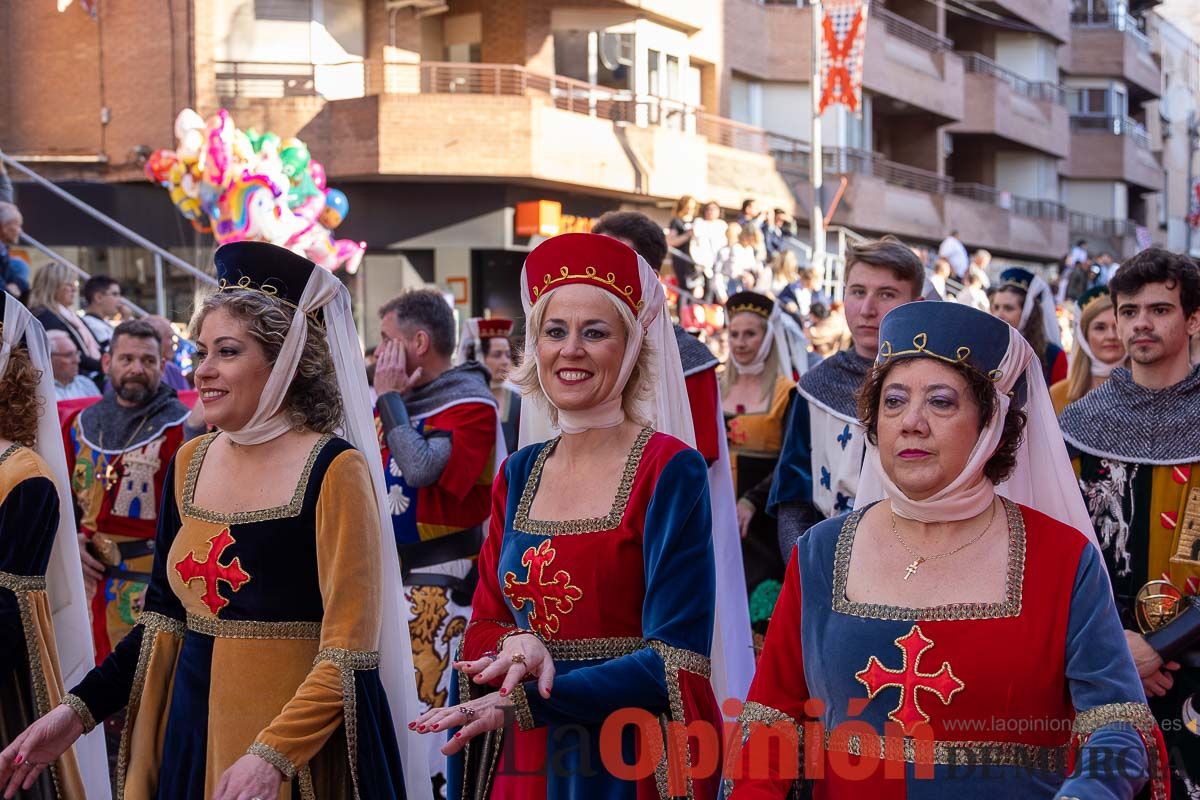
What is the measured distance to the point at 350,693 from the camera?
3.62 m

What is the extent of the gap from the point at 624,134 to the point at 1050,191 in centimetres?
2232

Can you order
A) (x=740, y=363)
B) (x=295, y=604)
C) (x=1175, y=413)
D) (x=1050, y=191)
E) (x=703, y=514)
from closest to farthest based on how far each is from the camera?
(x=703, y=514), (x=295, y=604), (x=1175, y=413), (x=740, y=363), (x=1050, y=191)

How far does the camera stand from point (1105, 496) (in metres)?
4.86

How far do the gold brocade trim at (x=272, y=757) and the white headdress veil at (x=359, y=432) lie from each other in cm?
45

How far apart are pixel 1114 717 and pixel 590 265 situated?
5.64 ft

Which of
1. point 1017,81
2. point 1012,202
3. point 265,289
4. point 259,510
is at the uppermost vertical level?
point 1017,81

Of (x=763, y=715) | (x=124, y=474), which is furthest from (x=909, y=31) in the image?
(x=763, y=715)

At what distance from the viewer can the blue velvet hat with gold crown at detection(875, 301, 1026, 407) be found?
2996mm

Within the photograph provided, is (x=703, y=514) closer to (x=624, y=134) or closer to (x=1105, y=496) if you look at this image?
(x=1105, y=496)

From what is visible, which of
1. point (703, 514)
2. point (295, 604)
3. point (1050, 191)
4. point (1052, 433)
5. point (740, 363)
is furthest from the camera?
point (1050, 191)

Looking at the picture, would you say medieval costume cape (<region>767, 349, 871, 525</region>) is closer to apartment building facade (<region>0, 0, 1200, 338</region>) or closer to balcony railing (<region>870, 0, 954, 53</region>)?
apartment building facade (<region>0, 0, 1200, 338</region>)

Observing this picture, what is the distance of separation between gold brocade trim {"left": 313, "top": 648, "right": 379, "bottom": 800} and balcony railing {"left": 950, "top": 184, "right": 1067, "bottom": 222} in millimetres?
33770

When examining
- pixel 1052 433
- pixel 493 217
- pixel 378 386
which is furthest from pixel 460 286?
pixel 1052 433

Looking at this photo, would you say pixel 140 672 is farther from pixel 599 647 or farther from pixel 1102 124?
pixel 1102 124
